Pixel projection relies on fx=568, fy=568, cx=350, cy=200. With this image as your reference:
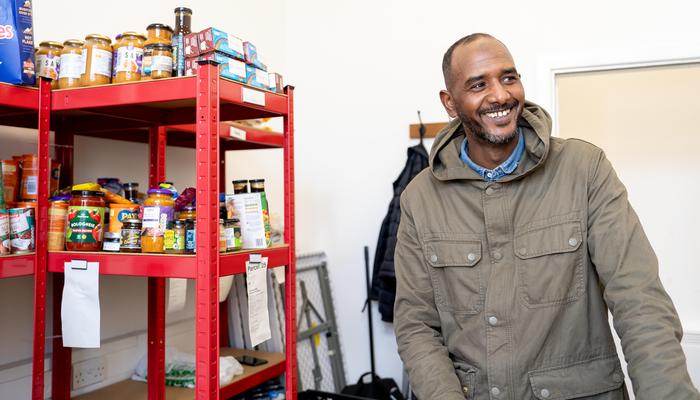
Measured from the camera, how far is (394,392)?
3.11 m

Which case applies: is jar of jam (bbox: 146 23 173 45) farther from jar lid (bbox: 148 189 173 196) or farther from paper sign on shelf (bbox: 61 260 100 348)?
paper sign on shelf (bbox: 61 260 100 348)

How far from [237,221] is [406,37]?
2.13m

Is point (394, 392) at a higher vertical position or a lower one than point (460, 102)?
lower

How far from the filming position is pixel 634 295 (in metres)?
1.22

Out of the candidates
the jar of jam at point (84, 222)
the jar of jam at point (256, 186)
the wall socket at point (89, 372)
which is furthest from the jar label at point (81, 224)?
the wall socket at point (89, 372)

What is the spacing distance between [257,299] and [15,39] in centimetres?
96

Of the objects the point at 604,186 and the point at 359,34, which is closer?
the point at 604,186

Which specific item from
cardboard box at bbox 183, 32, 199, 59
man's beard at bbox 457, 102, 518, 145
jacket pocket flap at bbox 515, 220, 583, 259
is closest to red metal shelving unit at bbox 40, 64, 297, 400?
cardboard box at bbox 183, 32, 199, 59

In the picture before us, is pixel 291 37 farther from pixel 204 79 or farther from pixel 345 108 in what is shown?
pixel 204 79

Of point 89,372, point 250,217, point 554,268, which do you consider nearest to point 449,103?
point 554,268

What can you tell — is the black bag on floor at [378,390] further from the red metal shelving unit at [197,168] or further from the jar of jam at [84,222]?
the jar of jam at [84,222]

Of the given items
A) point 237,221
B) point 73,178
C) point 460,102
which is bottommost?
point 237,221

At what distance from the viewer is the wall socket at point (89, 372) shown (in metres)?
2.11

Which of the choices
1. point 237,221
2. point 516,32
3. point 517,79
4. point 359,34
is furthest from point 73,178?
point 516,32
